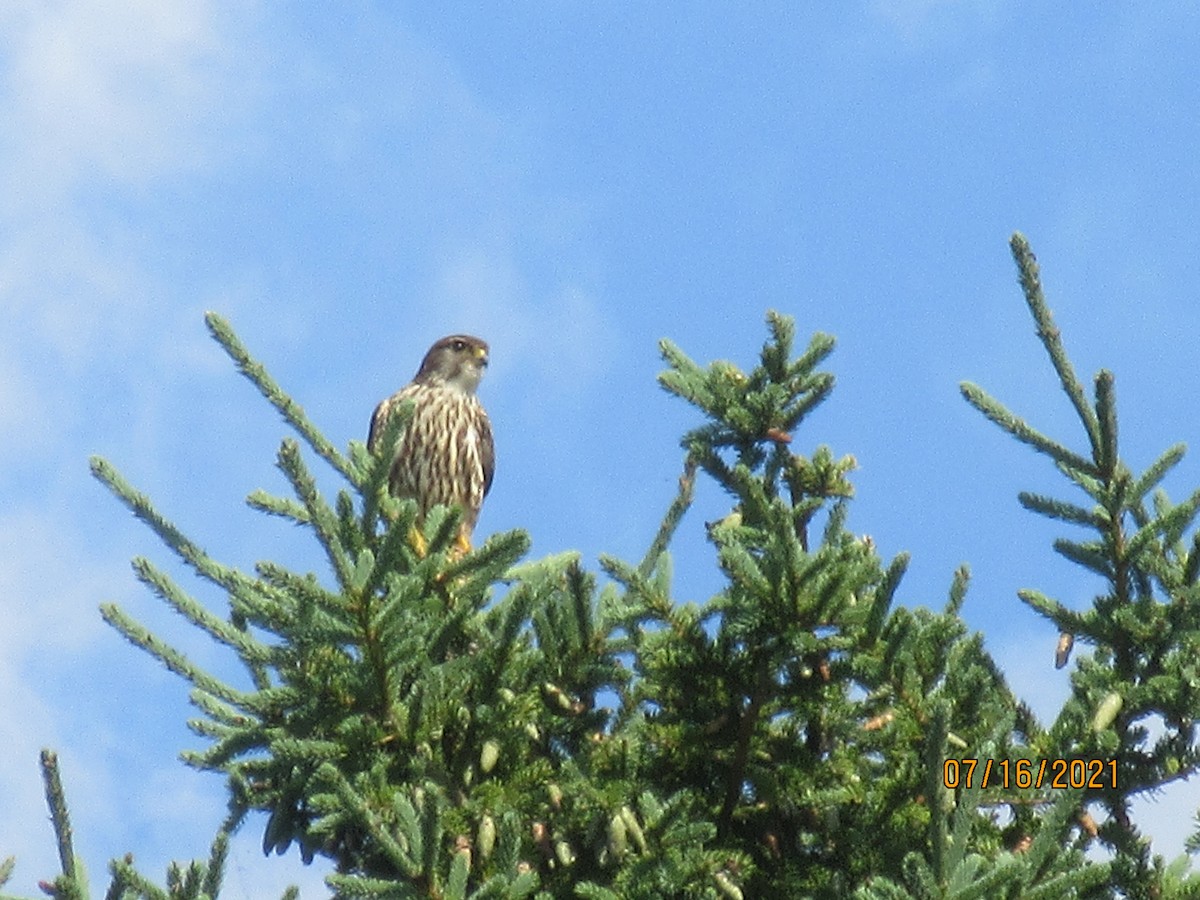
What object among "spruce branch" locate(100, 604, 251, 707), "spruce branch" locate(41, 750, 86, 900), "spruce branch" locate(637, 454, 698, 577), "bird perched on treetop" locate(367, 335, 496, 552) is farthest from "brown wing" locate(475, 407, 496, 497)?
"spruce branch" locate(41, 750, 86, 900)

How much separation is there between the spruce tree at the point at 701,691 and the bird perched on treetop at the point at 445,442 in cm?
317

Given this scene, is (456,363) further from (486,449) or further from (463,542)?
(463,542)

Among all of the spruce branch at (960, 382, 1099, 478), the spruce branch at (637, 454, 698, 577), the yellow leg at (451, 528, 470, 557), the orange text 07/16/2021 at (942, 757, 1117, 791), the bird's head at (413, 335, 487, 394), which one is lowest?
the orange text 07/16/2021 at (942, 757, 1117, 791)

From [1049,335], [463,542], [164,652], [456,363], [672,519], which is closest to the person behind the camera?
Result: [1049,335]

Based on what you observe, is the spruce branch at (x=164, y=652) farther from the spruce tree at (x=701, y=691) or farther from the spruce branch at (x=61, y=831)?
the spruce branch at (x=61, y=831)

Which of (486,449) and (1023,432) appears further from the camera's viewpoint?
(486,449)

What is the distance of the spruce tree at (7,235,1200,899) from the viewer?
3.89 metres

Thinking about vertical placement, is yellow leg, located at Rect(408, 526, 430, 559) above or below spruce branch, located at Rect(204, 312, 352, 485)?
below

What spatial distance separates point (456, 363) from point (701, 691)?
18.0ft

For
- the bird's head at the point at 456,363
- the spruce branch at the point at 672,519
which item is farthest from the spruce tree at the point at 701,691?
the bird's head at the point at 456,363

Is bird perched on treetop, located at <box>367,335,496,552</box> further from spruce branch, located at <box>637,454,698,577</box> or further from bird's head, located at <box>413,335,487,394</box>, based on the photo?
spruce branch, located at <box>637,454,698,577</box>

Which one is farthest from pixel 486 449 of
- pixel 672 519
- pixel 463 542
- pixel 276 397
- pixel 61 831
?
pixel 61 831

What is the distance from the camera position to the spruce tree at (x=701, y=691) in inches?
153

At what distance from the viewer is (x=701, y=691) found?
430 centimetres
